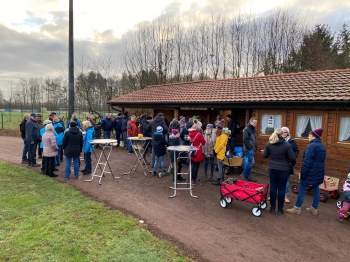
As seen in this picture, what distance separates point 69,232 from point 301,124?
798cm

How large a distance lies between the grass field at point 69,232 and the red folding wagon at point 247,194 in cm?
203

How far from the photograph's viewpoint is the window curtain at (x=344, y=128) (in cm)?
746

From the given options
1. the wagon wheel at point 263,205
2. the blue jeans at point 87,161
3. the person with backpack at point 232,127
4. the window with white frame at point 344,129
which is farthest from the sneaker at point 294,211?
the blue jeans at point 87,161

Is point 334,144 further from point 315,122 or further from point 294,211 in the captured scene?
point 294,211

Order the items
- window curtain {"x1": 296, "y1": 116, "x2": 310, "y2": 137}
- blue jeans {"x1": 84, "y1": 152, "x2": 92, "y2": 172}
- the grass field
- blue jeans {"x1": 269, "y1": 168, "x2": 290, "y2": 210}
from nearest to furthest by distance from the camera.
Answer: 1. the grass field
2. blue jeans {"x1": 269, "y1": 168, "x2": 290, "y2": 210}
3. blue jeans {"x1": 84, "y1": 152, "x2": 92, "y2": 172}
4. window curtain {"x1": 296, "y1": 116, "x2": 310, "y2": 137}

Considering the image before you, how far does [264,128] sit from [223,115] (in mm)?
4412

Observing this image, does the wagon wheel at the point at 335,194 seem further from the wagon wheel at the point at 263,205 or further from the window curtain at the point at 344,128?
the wagon wheel at the point at 263,205

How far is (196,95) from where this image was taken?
492 inches

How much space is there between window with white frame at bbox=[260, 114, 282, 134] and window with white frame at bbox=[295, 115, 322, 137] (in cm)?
66

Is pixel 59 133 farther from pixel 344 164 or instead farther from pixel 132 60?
pixel 132 60

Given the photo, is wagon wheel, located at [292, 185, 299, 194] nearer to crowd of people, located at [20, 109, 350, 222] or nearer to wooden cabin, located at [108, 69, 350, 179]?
crowd of people, located at [20, 109, 350, 222]

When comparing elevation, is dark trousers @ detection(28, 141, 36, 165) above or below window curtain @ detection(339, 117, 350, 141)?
below

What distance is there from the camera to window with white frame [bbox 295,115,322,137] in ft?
26.7

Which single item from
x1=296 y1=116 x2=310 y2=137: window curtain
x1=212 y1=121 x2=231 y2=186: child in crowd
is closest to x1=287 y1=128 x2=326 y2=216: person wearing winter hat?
x1=212 y1=121 x2=231 y2=186: child in crowd
